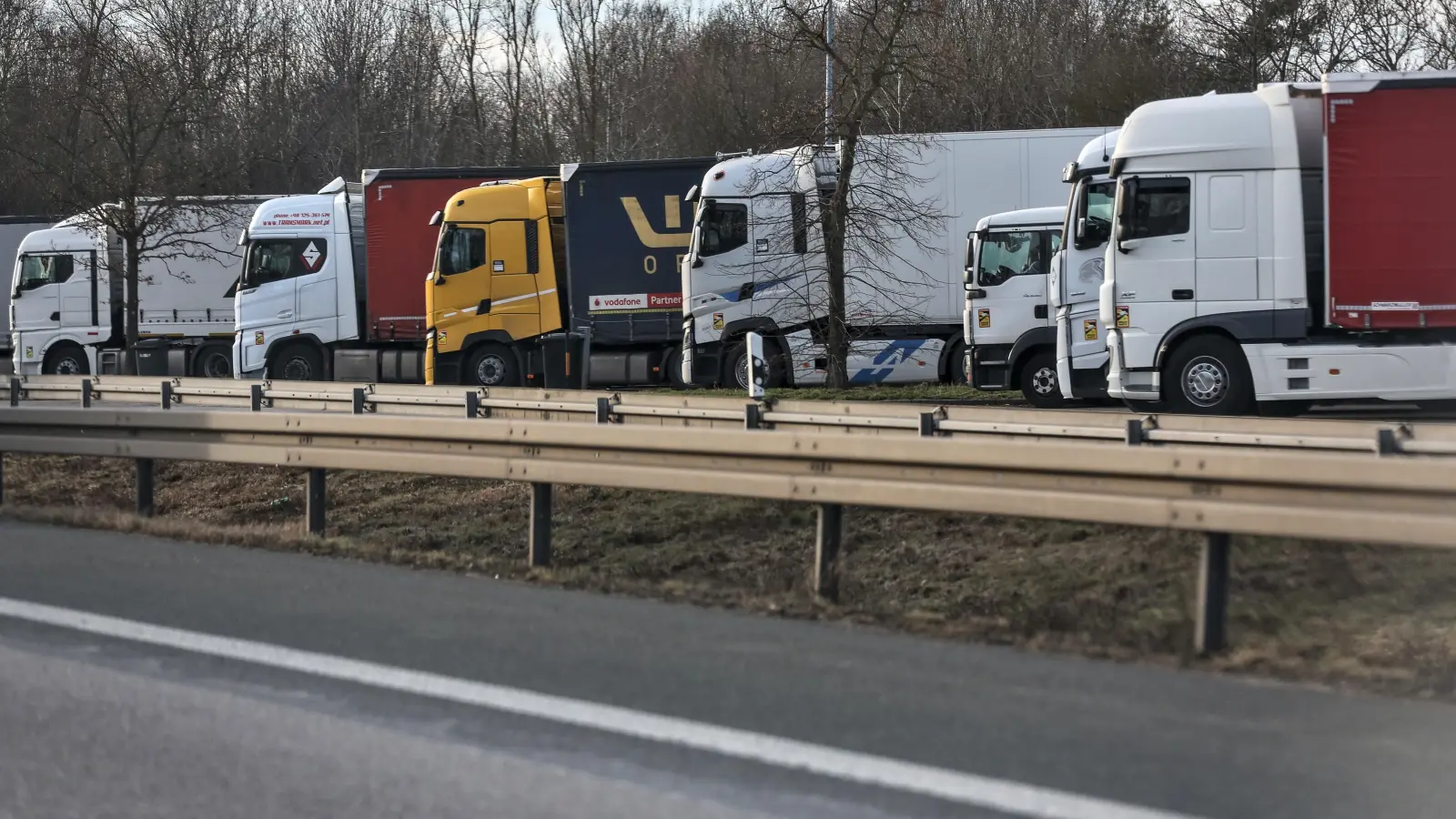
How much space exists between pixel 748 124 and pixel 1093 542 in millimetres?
36371

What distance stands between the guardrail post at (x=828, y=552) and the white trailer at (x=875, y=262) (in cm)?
1446

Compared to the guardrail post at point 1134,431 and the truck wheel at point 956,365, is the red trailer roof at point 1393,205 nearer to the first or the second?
the guardrail post at point 1134,431

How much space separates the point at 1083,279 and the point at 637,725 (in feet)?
41.4

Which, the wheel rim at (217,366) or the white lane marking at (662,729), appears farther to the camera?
the wheel rim at (217,366)

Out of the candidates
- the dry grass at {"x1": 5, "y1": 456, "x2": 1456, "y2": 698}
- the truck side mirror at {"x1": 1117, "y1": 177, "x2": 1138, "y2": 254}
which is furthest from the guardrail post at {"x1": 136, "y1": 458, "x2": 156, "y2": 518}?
the truck side mirror at {"x1": 1117, "y1": 177, "x2": 1138, "y2": 254}

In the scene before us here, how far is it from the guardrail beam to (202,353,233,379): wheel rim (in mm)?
23372

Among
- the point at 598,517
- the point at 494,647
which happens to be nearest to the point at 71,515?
the point at 598,517

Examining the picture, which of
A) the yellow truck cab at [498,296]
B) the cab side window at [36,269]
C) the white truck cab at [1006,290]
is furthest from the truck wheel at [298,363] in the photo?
the white truck cab at [1006,290]

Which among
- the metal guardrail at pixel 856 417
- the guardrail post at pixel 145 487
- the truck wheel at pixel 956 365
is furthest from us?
the truck wheel at pixel 956 365

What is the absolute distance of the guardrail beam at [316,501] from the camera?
920 cm

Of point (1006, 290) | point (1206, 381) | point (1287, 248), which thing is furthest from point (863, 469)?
point (1006, 290)

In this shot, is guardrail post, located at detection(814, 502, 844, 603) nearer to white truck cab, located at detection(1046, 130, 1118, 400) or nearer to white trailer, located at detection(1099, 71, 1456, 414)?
white trailer, located at detection(1099, 71, 1456, 414)

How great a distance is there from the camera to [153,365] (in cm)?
3075

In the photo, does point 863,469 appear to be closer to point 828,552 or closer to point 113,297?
point 828,552
